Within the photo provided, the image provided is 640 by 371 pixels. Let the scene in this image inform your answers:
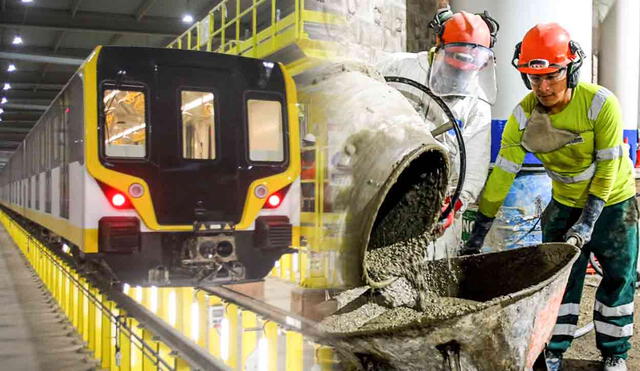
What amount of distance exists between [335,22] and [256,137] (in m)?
1.41

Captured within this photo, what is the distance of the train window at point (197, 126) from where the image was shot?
4406 mm

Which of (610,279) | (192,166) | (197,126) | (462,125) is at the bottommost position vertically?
(610,279)

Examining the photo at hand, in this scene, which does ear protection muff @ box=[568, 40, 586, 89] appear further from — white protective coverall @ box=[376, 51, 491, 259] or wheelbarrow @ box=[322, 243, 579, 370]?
wheelbarrow @ box=[322, 243, 579, 370]

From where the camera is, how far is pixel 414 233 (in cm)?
254

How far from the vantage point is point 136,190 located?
4.16 meters

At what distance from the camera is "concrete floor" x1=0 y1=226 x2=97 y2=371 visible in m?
4.54

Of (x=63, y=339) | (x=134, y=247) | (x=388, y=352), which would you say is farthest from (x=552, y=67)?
(x=63, y=339)

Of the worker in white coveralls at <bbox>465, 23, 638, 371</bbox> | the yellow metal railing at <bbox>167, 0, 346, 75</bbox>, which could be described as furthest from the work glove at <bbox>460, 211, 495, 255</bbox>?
the yellow metal railing at <bbox>167, 0, 346, 75</bbox>

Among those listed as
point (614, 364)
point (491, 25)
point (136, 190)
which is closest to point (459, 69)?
point (491, 25)

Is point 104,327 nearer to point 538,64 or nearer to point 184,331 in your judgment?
point 184,331

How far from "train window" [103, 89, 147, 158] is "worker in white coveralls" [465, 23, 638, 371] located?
7.71 ft

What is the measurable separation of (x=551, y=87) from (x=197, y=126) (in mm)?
2513

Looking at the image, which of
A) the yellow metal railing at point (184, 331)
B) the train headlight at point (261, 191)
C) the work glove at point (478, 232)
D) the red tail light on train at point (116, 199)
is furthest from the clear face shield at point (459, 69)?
the red tail light on train at point (116, 199)

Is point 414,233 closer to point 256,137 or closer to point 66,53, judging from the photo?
point 256,137
